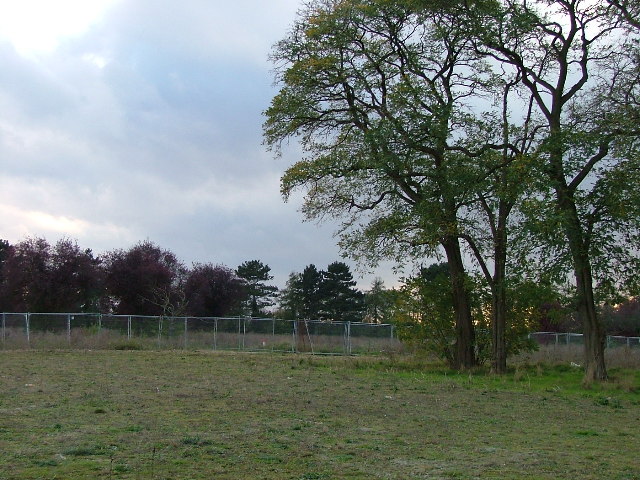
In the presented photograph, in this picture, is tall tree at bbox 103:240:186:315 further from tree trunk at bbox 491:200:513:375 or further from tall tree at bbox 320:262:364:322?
tree trunk at bbox 491:200:513:375

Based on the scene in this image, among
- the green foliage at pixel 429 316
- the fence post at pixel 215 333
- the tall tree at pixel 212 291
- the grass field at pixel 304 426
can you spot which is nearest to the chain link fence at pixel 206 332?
the fence post at pixel 215 333

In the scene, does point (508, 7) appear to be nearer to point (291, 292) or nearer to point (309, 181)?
point (309, 181)

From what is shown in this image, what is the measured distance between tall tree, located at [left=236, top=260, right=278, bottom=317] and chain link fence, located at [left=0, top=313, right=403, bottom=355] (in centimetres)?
3895

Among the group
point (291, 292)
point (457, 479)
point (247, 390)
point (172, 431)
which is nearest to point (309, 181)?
point (247, 390)

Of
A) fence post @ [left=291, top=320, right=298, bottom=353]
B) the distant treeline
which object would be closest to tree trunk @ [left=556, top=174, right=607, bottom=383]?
fence post @ [left=291, top=320, right=298, bottom=353]

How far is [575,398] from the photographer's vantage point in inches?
709

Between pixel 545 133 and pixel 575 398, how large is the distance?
8.36m

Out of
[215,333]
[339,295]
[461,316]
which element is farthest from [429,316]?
[339,295]

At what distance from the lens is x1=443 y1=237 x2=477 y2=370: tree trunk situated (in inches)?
1046

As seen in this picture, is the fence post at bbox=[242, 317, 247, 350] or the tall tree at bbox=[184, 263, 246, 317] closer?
the fence post at bbox=[242, 317, 247, 350]

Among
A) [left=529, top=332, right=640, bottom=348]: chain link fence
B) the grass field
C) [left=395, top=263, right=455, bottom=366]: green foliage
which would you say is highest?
[left=395, top=263, right=455, bottom=366]: green foliage

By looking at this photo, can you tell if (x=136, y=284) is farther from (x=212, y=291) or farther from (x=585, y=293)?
(x=585, y=293)

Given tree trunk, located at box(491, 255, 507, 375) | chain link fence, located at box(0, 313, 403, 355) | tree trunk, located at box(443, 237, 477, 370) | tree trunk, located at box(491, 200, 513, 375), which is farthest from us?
chain link fence, located at box(0, 313, 403, 355)

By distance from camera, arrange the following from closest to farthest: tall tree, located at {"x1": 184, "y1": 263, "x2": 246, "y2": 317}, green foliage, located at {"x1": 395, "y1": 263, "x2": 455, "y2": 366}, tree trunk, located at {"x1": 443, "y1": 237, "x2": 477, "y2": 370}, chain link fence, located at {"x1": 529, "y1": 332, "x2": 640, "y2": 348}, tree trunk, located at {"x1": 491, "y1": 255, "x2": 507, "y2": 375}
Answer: tree trunk, located at {"x1": 491, "y1": 255, "x2": 507, "y2": 375}, tree trunk, located at {"x1": 443, "y1": 237, "x2": 477, "y2": 370}, green foliage, located at {"x1": 395, "y1": 263, "x2": 455, "y2": 366}, chain link fence, located at {"x1": 529, "y1": 332, "x2": 640, "y2": 348}, tall tree, located at {"x1": 184, "y1": 263, "x2": 246, "y2": 317}
